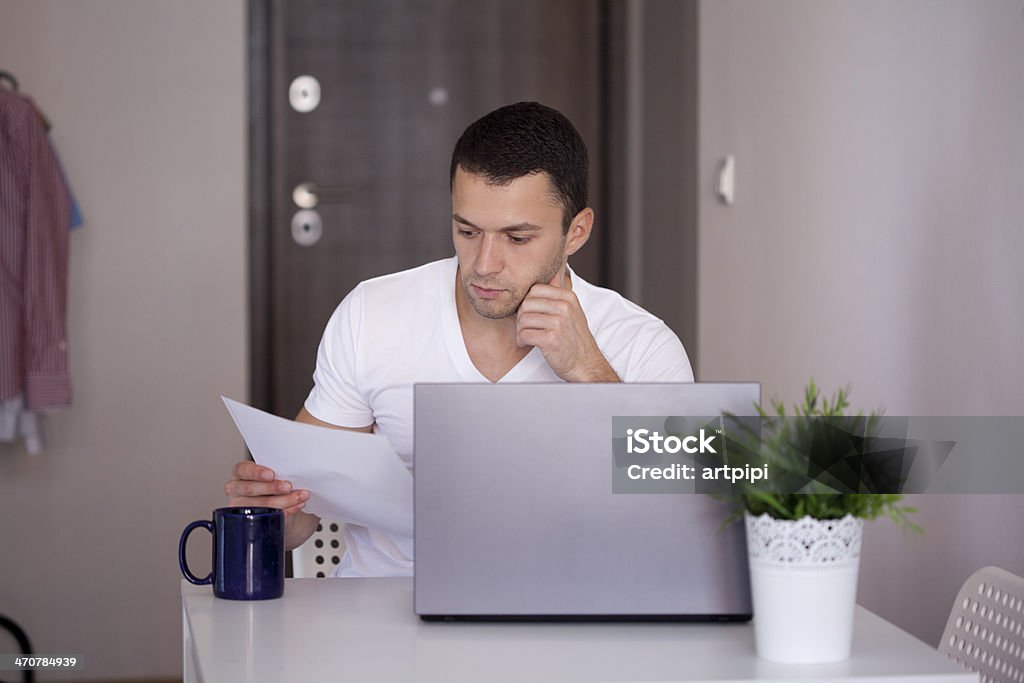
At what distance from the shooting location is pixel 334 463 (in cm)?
121

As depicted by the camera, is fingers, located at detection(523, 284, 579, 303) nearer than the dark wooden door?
Yes

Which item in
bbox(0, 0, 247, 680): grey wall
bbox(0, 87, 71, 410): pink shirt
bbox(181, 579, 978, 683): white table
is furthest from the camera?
bbox(0, 0, 247, 680): grey wall

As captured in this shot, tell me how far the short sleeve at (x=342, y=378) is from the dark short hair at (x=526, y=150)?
0.27 m

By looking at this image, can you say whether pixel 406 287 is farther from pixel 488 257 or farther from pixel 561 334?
pixel 561 334

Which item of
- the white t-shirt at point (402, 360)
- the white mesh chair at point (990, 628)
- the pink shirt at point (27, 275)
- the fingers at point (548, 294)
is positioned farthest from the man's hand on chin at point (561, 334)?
the pink shirt at point (27, 275)

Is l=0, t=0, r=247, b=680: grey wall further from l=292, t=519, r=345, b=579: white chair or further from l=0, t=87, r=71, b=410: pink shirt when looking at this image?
l=292, t=519, r=345, b=579: white chair

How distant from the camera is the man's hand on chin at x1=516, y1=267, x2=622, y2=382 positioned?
1.49m

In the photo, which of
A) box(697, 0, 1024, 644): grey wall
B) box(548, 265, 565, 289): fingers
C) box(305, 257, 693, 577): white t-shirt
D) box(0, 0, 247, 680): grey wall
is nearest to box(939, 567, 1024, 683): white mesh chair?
box(697, 0, 1024, 644): grey wall

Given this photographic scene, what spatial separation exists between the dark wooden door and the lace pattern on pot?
2.49 meters

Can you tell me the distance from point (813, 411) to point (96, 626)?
7.73 feet

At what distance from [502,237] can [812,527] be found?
75 cm

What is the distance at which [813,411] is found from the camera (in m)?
0.98

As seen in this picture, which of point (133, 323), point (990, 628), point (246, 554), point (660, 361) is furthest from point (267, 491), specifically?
point (133, 323)

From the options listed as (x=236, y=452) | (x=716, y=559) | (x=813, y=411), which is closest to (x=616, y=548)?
(x=716, y=559)
